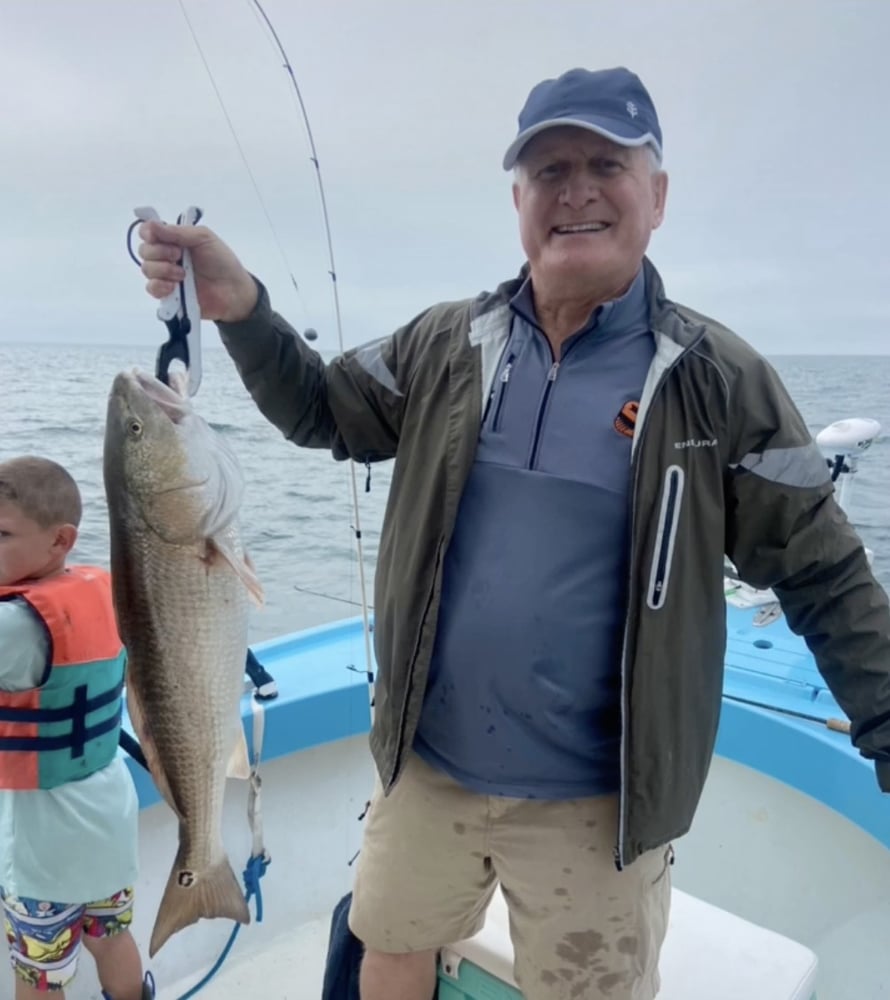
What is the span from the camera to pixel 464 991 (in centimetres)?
210

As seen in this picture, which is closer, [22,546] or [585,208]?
[585,208]

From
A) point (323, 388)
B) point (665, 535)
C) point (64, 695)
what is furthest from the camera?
point (64, 695)

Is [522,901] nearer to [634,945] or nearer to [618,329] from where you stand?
[634,945]

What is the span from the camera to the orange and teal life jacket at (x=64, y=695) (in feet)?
7.16

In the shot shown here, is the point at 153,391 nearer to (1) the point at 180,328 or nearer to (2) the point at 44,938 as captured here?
(1) the point at 180,328

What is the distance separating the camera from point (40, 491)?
2.29 meters

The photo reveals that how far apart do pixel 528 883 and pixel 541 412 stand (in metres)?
1.01

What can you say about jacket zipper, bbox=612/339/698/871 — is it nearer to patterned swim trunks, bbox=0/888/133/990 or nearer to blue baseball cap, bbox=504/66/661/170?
blue baseball cap, bbox=504/66/661/170

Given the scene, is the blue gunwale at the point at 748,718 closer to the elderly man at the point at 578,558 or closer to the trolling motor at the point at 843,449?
the trolling motor at the point at 843,449

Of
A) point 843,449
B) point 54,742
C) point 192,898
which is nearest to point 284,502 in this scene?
point 843,449

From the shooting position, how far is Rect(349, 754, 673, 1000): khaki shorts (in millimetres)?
1729

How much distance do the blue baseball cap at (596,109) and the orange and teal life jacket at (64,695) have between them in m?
1.60

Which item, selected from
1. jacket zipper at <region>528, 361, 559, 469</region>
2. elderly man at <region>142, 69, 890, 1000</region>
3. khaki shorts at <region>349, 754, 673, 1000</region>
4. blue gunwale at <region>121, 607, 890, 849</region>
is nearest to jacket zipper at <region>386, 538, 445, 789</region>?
elderly man at <region>142, 69, 890, 1000</region>

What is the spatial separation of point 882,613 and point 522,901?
98cm
